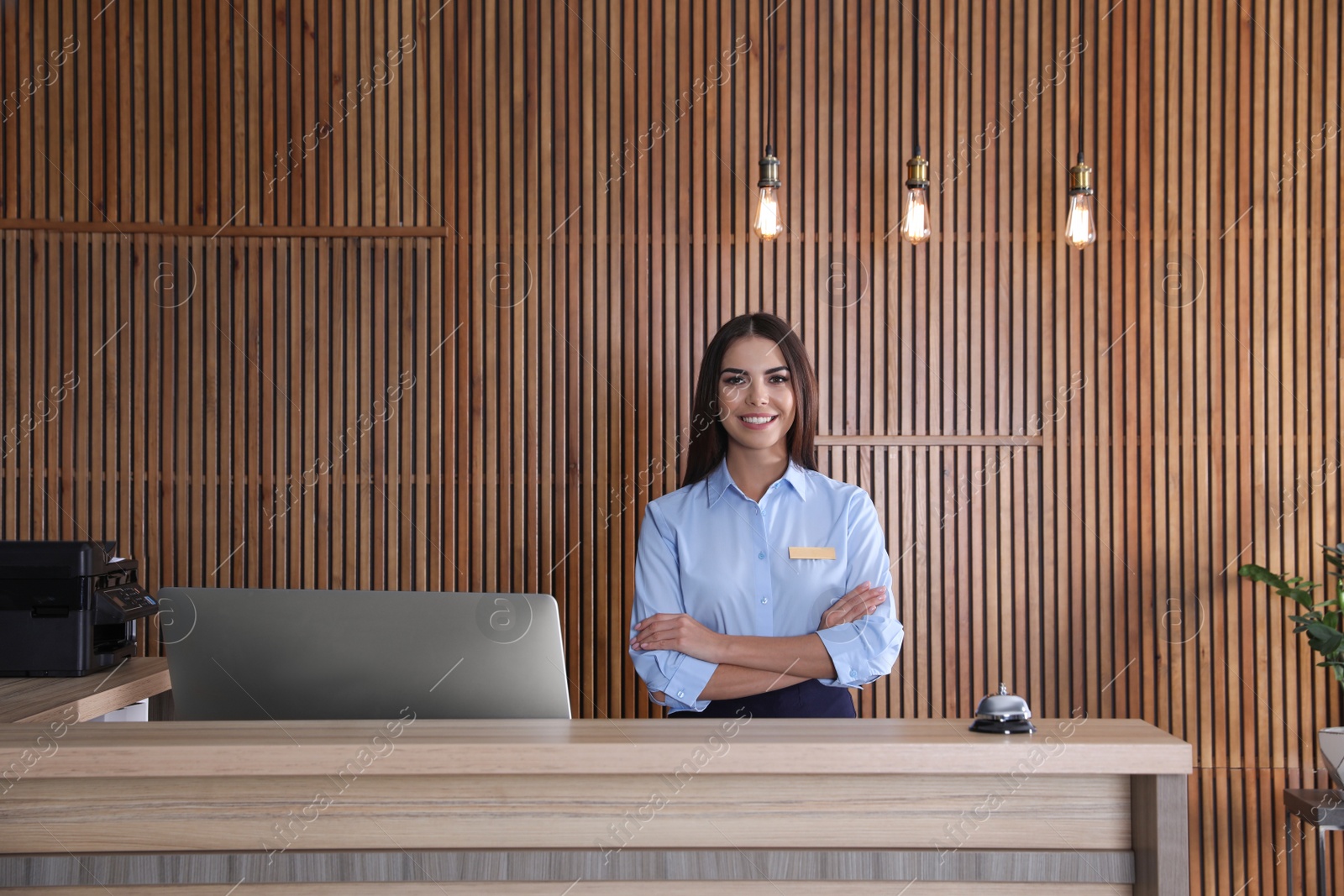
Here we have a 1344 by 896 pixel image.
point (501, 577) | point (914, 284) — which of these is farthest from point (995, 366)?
point (501, 577)

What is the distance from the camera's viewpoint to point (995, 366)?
3.89 m

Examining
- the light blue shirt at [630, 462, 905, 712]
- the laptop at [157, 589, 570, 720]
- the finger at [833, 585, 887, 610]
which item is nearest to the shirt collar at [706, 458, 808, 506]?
the light blue shirt at [630, 462, 905, 712]

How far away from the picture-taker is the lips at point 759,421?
2.95 m

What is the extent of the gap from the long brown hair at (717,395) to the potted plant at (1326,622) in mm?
1805

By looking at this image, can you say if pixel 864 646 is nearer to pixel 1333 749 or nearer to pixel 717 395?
pixel 717 395

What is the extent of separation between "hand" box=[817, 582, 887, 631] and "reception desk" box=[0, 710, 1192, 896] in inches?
39.3

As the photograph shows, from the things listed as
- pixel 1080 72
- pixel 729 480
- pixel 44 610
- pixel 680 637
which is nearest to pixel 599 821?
pixel 680 637

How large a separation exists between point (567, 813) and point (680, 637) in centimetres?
98

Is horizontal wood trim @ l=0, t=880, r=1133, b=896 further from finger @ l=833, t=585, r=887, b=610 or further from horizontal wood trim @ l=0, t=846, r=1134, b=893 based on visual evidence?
finger @ l=833, t=585, r=887, b=610

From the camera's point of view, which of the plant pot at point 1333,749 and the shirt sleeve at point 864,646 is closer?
the shirt sleeve at point 864,646

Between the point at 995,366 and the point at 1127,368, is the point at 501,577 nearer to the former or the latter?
the point at 995,366

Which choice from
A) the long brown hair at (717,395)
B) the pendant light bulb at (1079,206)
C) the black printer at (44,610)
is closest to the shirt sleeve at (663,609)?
the long brown hair at (717,395)

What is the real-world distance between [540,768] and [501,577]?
7.80 ft

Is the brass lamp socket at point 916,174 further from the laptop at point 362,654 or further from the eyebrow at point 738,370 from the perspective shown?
the laptop at point 362,654
